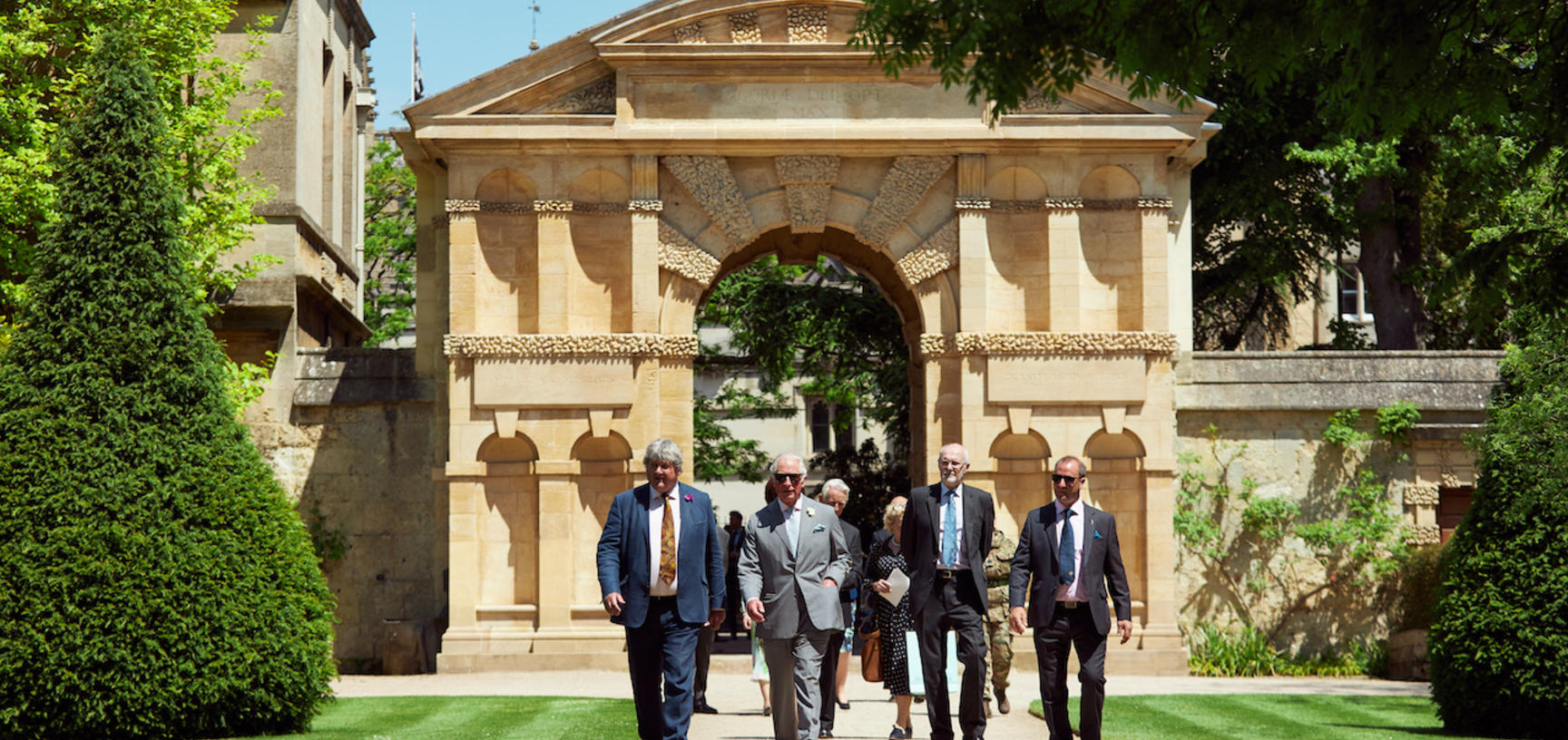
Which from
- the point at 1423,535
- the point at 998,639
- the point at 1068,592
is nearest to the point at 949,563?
the point at 1068,592

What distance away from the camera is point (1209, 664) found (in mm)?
22359

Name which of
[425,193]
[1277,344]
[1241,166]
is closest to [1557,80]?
[425,193]

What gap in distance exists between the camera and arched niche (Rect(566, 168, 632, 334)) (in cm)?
2147

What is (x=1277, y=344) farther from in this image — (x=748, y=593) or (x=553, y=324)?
(x=748, y=593)

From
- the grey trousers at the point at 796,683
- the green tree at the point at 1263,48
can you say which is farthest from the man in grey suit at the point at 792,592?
the green tree at the point at 1263,48

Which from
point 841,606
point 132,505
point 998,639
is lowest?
point 998,639

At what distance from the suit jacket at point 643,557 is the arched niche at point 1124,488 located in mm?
11115

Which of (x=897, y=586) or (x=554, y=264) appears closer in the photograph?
(x=897, y=586)

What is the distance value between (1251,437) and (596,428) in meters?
8.69

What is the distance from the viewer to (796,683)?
11.8 meters

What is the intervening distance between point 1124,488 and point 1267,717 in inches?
247

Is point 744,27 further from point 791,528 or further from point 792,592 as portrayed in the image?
point 792,592

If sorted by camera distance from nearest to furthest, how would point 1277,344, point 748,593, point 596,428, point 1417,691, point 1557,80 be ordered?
point 1557,80, point 748,593, point 1417,691, point 596,428, point 1277,344

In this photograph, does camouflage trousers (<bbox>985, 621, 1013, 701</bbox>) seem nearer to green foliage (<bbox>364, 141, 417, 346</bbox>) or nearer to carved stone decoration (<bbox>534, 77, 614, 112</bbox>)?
carved stone decoration (<bbox>534, 77, 614, 112</bbox>)
